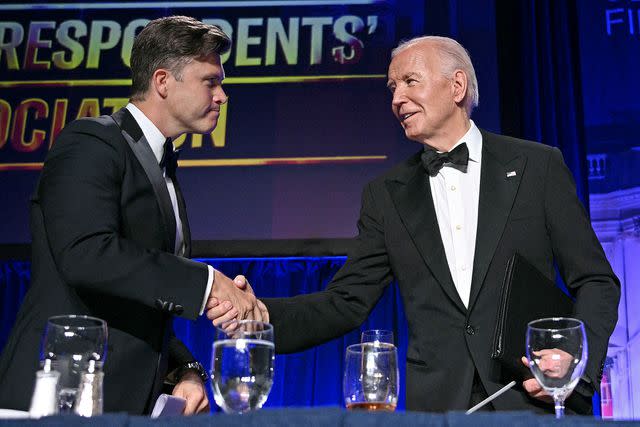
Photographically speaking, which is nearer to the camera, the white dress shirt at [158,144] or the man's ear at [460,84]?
the white dress shirt at [158,144]

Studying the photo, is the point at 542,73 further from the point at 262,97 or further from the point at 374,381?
the point at 374,381

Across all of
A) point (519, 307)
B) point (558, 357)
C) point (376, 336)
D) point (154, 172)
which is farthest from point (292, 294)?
point (558, 357)

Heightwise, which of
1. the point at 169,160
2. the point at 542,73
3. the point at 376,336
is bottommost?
the point at 376,336

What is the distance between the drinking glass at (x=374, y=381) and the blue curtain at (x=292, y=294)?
10.3 feet

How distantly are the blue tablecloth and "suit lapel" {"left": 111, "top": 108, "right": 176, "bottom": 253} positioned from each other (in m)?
1.10

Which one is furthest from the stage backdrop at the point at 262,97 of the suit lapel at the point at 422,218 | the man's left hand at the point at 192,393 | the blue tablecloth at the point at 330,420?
the blue tablecloth at the point at 330,420

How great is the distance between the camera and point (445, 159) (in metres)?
2.49

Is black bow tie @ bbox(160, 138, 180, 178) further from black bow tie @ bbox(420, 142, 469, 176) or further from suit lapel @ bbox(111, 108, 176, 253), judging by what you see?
black bow tie @ bbox(420, 142, 469, 176)

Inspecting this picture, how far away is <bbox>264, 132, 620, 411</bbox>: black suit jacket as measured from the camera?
7.20 ft

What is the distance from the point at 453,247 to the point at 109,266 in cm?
92

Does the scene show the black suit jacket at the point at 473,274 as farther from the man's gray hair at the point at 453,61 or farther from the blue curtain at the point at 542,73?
the blue curtain at the point at 542,73

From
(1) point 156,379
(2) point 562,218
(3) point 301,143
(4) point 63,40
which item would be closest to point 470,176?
(2) point 562,218

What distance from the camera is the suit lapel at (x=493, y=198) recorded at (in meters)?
2.27

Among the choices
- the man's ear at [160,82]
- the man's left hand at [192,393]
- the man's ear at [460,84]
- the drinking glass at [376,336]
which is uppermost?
the man's ear at [460,84]
